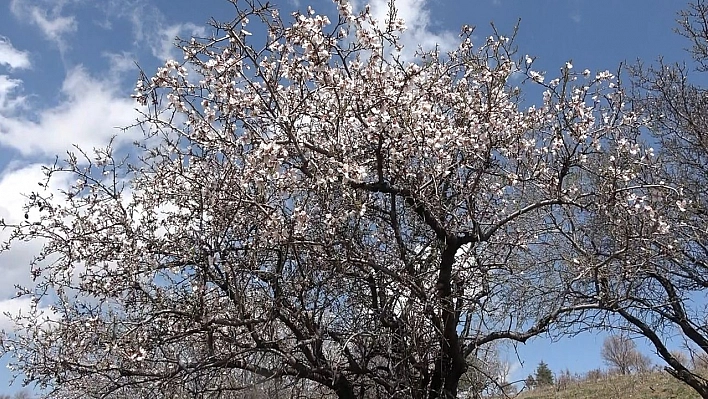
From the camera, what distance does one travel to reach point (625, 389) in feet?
47.2

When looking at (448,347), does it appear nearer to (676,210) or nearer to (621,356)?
(676,210)

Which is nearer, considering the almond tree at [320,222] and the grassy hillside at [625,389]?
the almond tree at [320,222]

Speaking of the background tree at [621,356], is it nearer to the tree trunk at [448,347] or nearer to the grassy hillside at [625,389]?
the grassy hillside at [625,389]

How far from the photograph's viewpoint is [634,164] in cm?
545

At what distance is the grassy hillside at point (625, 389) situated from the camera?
42.3 feet

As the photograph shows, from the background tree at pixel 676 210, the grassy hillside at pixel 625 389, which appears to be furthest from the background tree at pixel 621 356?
the background tree at pixel 676 210

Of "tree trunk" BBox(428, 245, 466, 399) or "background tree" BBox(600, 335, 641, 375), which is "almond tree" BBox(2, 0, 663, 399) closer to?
"tree trunk" BBox(428, 245, 466, 399)

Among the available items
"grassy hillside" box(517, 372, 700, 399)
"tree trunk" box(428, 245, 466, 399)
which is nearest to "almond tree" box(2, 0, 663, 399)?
"tree trunk" box(428, 245, 466, 399)

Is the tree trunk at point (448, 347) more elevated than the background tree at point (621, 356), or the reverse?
the background tree at point (621, 356)

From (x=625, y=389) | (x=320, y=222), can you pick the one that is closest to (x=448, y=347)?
(x=320, y=222)

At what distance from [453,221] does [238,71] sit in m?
2.16

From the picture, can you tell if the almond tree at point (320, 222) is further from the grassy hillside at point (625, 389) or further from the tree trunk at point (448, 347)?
the grassy hillside at point (625, 389)

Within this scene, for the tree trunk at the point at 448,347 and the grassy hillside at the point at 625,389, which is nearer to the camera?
the tree trunk at the point at 448,347

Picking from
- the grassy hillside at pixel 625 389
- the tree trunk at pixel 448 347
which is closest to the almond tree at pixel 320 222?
the tree trunk at pixel 448 347
